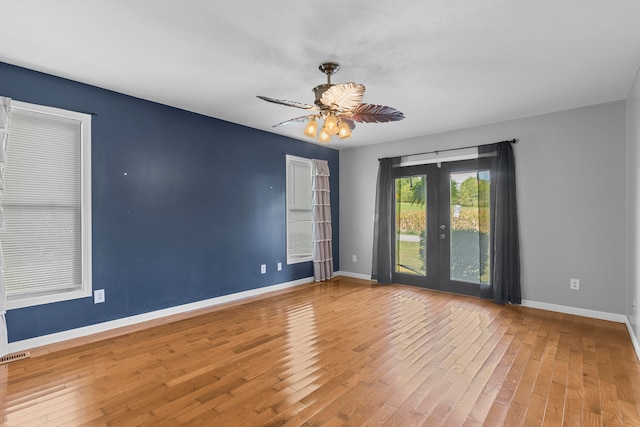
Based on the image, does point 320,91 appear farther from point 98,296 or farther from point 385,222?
point 385,222

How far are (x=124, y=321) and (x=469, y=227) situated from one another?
15.4ft

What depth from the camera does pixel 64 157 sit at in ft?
10.3

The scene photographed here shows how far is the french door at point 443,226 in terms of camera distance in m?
4.64

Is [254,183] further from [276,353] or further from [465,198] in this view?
[465,198]

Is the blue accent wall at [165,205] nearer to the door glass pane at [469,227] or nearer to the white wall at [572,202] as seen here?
the door glass pane at [469,227]

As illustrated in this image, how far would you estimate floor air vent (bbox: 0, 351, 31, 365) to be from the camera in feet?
8.84

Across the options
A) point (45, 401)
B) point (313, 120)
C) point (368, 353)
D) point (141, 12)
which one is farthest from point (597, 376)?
point (141, 12)

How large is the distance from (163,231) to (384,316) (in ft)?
9.39

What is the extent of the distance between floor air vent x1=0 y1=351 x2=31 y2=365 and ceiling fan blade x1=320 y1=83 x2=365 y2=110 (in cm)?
339

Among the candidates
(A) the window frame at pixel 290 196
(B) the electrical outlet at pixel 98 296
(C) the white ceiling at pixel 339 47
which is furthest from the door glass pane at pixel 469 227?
(B) the electrical outlet at pixel 98 296

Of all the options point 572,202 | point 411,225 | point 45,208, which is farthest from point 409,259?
point 45,208

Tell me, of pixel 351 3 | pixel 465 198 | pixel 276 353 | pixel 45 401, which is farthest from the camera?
pixel 465 198

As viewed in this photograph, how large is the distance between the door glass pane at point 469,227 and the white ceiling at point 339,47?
136cm

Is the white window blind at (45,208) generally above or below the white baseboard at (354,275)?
above
